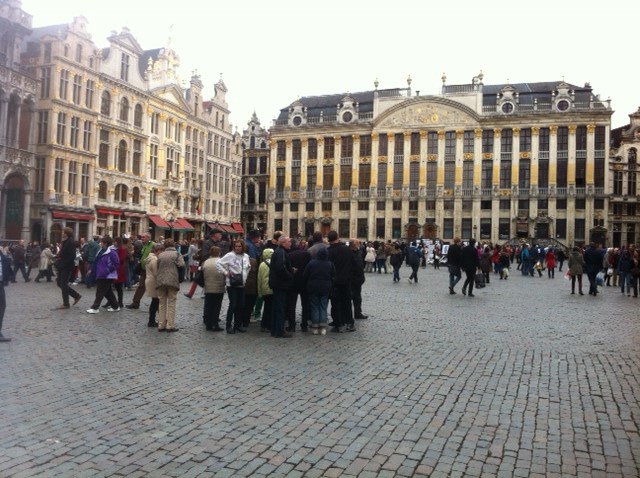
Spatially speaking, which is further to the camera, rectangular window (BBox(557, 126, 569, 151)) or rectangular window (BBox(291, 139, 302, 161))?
rectangular window (BBox(291, 139, 302, 161))

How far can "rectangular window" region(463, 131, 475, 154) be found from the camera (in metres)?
65.5

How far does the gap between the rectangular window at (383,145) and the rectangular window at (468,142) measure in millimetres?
9108

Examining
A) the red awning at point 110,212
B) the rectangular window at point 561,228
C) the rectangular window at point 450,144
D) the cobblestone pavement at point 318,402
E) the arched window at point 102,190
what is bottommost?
the cobblestone pavement at point 318,402

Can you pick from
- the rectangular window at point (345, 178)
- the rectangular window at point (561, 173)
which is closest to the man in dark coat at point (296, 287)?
the rectangular window at point (561, 173)

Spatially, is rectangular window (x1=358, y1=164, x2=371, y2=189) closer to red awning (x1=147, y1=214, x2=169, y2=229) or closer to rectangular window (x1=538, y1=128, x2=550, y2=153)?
rectangular window (x1=538, y1=128, x2=550, y2=153)

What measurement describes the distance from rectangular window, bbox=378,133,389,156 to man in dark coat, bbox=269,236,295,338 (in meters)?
59.6

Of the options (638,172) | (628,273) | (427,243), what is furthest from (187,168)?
(638,172)

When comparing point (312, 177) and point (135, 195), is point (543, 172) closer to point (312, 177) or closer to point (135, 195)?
point (312, 177)

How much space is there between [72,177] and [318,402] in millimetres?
39565

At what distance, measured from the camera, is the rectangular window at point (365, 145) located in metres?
69.9

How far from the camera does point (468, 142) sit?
6569 cm

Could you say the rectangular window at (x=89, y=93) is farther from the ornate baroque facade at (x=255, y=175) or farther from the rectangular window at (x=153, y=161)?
the ornate baroque facade at (x=255, y=175)

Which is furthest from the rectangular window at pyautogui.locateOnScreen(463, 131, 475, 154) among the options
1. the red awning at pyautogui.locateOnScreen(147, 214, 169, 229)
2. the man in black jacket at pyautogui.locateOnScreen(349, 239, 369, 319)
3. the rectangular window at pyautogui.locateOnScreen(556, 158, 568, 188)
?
the man in black jacket at pyautogui.locateOnScreen(349, 239, 369, 319)

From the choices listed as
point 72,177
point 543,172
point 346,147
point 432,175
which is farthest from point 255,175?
point 72,177
